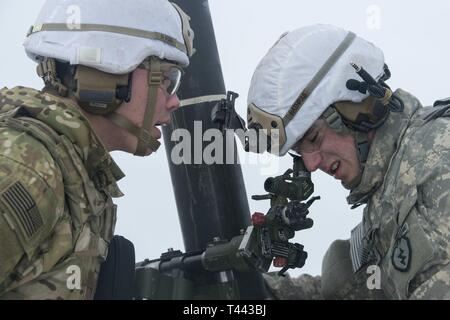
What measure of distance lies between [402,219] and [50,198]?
2.34 metres

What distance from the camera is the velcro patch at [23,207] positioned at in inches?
162

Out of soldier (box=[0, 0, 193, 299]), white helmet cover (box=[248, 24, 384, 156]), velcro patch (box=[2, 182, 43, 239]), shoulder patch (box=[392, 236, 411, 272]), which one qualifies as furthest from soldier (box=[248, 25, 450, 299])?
velcro patch (box=[2, 182, 43, 239])

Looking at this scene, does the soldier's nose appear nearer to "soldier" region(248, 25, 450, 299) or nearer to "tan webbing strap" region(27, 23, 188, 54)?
"soldier" region(248, 25, 450, 299)

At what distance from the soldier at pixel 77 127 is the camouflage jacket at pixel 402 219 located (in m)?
1.73

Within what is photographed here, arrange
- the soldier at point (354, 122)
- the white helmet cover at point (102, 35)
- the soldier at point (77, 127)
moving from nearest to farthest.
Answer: the soldier at point (77, 127) < the white helmet cover at point (102, 35) < the soldier at point (354, 122)

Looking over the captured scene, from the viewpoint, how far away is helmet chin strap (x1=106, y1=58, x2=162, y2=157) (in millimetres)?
5559

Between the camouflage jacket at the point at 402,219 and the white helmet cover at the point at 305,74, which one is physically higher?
the white helmet cover at the point at 305,74

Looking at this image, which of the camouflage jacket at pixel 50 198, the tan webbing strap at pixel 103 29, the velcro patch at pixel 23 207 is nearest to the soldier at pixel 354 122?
the tan webbing strap at pixel 103 29

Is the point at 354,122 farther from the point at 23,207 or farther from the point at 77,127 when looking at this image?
the point at 23,207

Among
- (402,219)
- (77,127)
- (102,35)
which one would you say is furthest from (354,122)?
(77,127)

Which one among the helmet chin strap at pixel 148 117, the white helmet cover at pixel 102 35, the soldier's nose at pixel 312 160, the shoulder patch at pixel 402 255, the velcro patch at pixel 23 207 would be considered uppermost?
the white helmet cover at pixel 102 35

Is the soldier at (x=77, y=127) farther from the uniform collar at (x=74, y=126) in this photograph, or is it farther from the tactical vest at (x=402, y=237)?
the tactical vest at (x=402, y=237)

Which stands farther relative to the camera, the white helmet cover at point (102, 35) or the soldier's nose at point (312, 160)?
the soldier's nose at point (312, 160)
